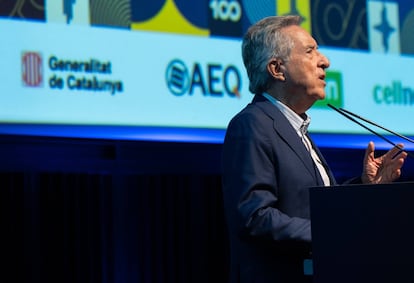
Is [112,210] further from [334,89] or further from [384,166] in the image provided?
[384,166]

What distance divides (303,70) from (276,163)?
0.90ft

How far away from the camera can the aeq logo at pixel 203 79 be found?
11.0 ft

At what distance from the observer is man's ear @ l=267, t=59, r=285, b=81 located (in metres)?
2.19

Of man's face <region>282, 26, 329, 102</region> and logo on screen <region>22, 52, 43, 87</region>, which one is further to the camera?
logo on screen <region>22, 52, 43, 87</region>

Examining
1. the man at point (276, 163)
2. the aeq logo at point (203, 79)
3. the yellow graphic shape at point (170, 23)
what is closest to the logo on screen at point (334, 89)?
the aeq logo at point (203, 79)

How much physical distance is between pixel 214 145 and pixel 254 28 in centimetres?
137

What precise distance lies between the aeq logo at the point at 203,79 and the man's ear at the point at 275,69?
1.16m

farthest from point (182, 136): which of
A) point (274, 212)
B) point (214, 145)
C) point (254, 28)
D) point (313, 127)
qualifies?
point (274, 212)

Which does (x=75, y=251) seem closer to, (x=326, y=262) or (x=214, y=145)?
(x=214, y=145)

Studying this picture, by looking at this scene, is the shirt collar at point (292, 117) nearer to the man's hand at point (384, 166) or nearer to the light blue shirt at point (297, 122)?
the light blue shirt at point (297, 122)

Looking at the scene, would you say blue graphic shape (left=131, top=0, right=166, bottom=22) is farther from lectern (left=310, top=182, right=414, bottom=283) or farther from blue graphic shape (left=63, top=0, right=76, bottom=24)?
lectern (left=310, top=182, right=414, bottom=283)

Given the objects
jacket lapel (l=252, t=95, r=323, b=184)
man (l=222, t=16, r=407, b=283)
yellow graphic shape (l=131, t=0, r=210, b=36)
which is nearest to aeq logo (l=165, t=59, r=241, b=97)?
yellow graphic shape (l=131, t=0, r=210, b=36)

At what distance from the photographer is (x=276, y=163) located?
204 centimetres

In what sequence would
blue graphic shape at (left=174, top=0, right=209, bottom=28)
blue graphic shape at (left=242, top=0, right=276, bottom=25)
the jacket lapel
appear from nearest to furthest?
1. the jacket lapel
2. blue graphic shape at (left=174, top=0, right=209, bottom=28)
3. blue graphic shape at (left=242, top=0, right=276, bottom=25)
